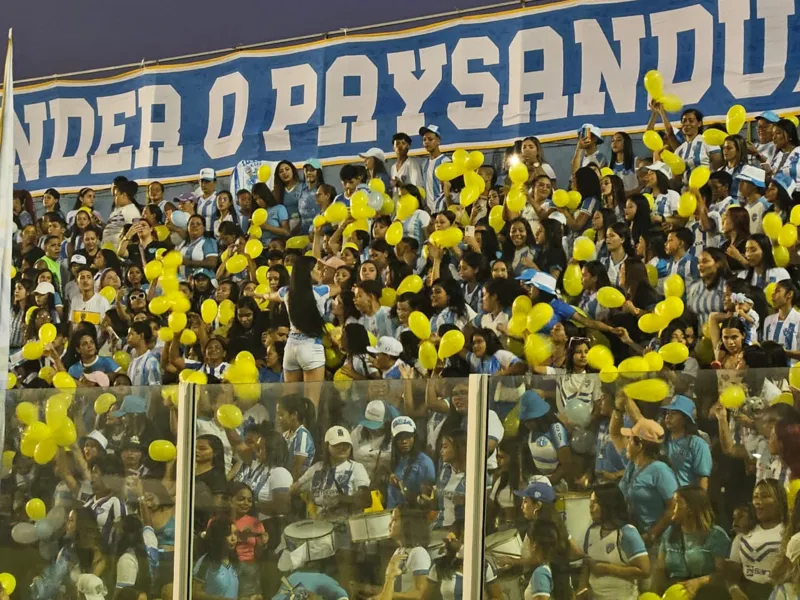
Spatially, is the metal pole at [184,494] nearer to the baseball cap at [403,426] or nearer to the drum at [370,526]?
the drum at [370,526]

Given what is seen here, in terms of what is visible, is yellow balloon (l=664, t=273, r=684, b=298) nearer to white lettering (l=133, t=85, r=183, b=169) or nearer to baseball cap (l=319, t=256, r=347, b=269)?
baseball cap (l=319, t=256, r=347, b=269)

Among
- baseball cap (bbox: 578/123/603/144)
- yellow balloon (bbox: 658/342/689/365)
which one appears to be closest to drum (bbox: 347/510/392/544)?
yellow balloon (bbox: 658/342/689/365)

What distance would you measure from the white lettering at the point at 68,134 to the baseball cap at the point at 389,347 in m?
3.37

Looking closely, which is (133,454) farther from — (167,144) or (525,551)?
(167,144)

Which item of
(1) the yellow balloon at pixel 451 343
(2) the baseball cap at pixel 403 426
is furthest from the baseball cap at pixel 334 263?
(2) the baseball cap at pixel 403 426

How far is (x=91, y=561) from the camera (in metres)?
4.38

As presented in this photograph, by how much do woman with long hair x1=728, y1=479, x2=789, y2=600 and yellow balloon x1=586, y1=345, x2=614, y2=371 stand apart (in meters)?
2.00

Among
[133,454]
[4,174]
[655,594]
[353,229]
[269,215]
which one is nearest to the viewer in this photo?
[4,174]

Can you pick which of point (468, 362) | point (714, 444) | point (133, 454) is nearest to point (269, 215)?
point (468, 362)

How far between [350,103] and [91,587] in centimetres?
345

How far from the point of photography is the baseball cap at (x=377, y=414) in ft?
12.3

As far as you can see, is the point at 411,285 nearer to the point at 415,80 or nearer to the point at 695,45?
the point at 415,80

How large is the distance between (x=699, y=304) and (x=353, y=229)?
202cm

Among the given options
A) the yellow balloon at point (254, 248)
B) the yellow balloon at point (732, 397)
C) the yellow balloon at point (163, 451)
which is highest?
the yellow balloon at point (254, 248)
